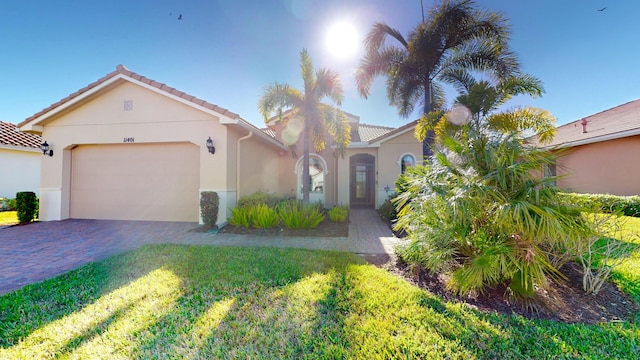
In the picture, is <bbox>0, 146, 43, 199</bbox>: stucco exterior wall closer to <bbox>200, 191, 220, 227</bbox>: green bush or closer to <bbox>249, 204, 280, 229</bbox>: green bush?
<bbox>200, 191, 220, 227</bbox>: green bush

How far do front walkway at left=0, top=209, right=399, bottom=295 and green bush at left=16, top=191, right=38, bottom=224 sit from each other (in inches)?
25.7

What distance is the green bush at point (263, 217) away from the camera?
8172mm

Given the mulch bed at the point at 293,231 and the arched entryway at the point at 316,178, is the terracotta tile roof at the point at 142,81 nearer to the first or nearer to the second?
the mulch bed at the point at 293,231

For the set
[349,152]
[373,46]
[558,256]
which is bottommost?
[558,256]

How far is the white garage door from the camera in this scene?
31.3ft

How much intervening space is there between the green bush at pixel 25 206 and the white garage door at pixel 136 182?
109cm

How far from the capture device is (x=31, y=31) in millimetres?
8281

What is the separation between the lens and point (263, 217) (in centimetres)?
816

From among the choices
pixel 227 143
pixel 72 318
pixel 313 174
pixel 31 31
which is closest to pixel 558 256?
pixel 72 318

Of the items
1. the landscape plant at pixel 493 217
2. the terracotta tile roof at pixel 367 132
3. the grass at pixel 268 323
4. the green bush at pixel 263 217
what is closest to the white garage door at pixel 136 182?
the green bush at pixel 263 217

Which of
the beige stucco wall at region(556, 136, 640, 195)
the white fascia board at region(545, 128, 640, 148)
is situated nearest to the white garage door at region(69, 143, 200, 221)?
the beige stucco wall at region(556, 136, 640, 195)

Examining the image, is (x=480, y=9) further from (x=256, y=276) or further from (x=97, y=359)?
(x=97, y=359)

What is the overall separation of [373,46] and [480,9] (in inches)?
172

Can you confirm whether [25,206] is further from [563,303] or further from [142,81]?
[563,303]
